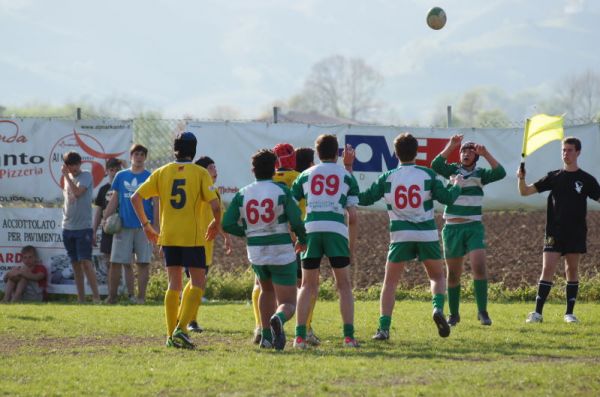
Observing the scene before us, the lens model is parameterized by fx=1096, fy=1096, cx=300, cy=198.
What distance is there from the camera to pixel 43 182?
17.1 metres

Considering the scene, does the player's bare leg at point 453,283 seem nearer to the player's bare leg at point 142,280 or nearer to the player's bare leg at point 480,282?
the player's bare leg at point 480,282

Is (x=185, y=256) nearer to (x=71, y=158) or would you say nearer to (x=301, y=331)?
(x=301, y=331)

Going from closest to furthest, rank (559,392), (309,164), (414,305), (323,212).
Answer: (559,392)
(323,212)
(309,164)
(414,305)

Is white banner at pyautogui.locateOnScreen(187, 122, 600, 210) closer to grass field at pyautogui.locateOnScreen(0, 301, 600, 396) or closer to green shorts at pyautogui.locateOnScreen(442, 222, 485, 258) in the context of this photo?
grass field at pyautogui.locateOnScreen(0, 301, 600, 396)

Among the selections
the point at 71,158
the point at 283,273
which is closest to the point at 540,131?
the point at 283,273

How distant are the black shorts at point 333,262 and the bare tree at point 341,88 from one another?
536 ft

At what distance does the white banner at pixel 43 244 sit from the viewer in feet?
54.2

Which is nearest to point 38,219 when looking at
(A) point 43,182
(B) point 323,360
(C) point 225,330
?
(A) point 43,182

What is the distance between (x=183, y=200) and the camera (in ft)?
33.7

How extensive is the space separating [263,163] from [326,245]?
0.95m

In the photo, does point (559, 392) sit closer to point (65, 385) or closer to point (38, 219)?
point (65, 385)

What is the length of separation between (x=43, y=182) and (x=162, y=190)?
7289 millimetres

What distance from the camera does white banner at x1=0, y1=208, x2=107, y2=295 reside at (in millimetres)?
16516

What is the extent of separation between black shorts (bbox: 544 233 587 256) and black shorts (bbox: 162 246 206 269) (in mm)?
4469
